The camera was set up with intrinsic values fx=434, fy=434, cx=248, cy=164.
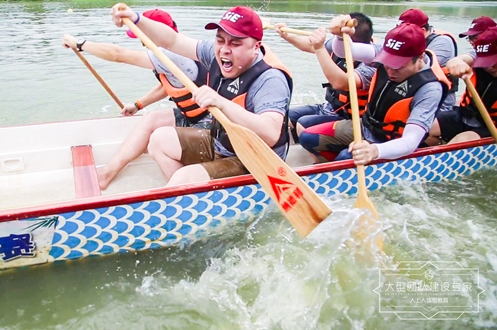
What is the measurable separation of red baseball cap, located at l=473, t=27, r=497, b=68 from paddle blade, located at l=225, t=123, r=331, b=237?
2.11 m

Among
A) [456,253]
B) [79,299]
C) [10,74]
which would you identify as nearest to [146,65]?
[79,299]

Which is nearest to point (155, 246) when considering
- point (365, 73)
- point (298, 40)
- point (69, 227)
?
point (69, 227)

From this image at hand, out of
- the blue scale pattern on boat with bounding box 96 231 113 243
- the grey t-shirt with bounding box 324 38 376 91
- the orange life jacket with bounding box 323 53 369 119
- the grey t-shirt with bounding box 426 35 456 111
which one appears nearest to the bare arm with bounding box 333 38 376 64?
the grey t-shirt with bounding box 324 38 376 91

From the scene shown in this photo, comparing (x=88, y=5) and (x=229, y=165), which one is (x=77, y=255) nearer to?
(x=229, y=165)

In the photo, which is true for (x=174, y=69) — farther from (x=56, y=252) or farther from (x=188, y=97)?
(x=56, y=252)

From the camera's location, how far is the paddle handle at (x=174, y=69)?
2.40 m

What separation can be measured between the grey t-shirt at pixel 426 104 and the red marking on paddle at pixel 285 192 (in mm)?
1073

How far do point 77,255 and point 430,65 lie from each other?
106 inches

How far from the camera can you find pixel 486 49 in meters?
3.46

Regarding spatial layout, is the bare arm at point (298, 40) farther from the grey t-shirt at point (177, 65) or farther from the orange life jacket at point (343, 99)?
the grey t-shirt at point (177, 65)

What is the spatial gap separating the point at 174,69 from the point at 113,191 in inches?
45.9

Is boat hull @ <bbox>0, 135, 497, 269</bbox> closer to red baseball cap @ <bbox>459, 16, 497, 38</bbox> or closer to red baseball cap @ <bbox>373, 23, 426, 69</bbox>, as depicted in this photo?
red baseball cap @ <bbox>373, 23, 426, 69</bbox>

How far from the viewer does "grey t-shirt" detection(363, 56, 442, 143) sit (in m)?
2.96

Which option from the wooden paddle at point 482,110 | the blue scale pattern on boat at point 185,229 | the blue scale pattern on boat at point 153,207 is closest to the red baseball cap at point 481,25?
the wooden paddle at point 482,110
